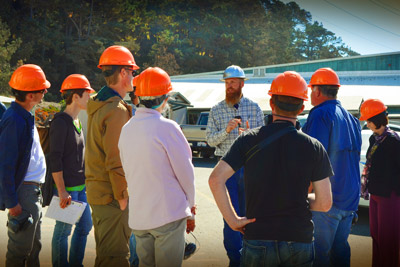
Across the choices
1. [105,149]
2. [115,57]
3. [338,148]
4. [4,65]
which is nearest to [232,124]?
[338,148]

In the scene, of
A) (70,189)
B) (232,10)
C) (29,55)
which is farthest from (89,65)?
(70,189)

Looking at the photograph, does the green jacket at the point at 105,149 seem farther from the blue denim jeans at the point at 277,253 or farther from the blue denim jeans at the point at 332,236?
the blue denim jeans at the point at 332,236

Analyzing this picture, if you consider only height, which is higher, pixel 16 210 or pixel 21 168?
pixel 21 168

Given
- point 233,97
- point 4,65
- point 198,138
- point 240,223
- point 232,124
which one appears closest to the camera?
point 240,223

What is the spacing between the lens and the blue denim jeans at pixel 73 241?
175 inches

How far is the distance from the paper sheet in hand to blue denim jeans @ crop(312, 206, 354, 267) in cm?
226

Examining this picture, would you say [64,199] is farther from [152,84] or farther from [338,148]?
[338,148]

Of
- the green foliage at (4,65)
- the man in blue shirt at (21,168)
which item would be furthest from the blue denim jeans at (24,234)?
the green foliage at (4,65)

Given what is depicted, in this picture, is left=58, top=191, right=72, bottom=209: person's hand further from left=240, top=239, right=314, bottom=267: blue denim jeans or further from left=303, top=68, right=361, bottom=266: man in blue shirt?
left=303, top=68, right=361, bottom=266: man in blue shirt

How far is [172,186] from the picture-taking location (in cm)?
329

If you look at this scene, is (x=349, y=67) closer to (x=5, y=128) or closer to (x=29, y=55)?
(x=29, y=55)

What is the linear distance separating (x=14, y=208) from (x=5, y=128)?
69 centimetres

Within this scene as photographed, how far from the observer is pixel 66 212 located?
433 cm

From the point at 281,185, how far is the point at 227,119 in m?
2.73
